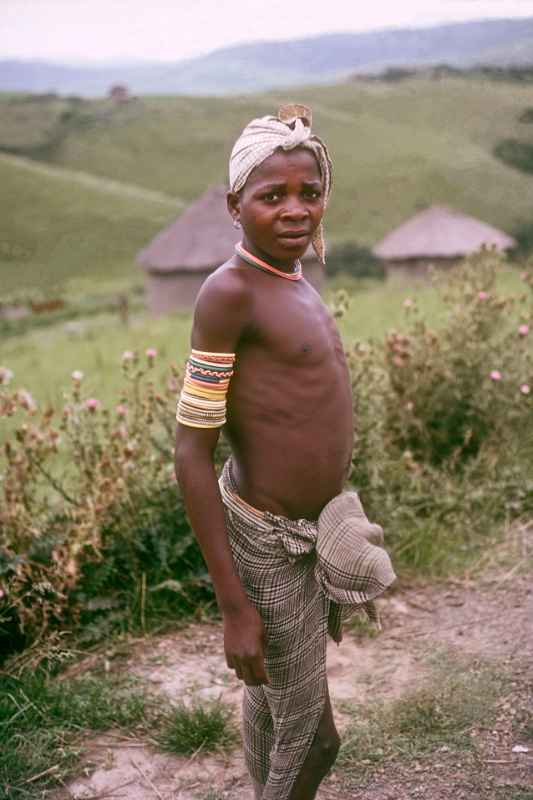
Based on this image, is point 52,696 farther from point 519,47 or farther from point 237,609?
point 519,47

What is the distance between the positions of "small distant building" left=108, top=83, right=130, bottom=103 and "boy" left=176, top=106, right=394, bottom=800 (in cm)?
5635

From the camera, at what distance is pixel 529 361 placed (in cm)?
492

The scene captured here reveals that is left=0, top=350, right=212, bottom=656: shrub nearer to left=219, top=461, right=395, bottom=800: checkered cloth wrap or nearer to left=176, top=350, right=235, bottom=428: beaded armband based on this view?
left=219, top=461, right=395, bottom=800: checkered cloth wrap

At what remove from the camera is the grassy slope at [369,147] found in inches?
1529

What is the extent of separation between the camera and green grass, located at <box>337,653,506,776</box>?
105 inches

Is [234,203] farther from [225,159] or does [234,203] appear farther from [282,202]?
[225,159]

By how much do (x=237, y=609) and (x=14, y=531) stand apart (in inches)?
70.9

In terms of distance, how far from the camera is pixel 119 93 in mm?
55406

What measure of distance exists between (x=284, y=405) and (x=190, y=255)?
2307 centimetres

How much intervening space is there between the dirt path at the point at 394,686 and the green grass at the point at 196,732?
4 cm

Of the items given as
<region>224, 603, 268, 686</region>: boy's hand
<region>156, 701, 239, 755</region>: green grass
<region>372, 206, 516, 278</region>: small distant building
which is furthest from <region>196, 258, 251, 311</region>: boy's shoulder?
<region>372, 206, 516, 278</region>: small distant building

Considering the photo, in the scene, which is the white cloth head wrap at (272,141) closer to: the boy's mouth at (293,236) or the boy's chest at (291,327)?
the boy's mouth at (293,236)

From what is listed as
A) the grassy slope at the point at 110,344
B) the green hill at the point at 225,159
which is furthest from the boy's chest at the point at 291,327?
the green hill at the point at 225,159

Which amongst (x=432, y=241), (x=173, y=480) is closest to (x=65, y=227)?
(x=432, y=241)
